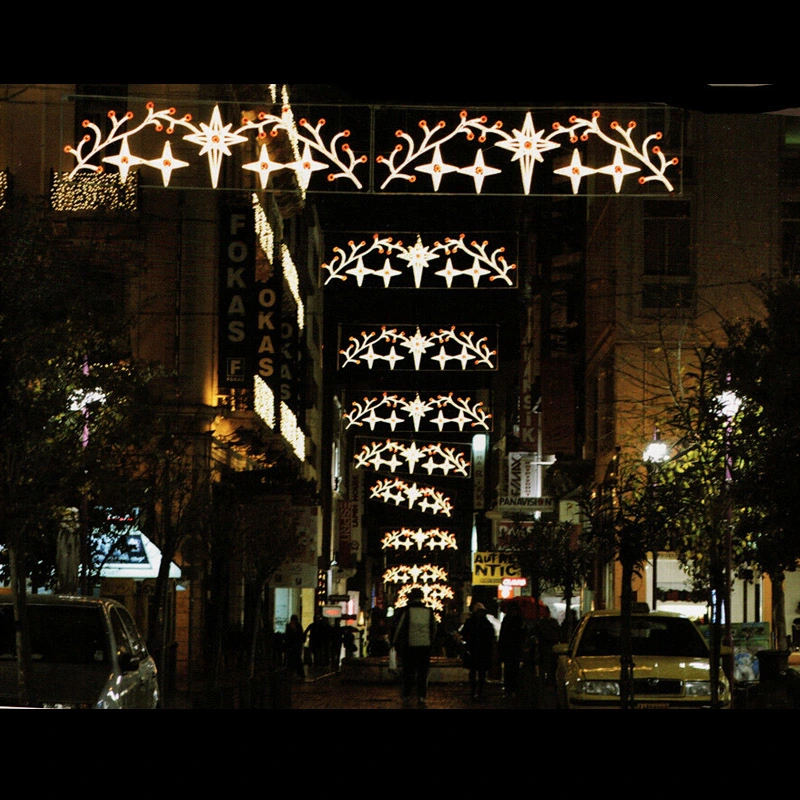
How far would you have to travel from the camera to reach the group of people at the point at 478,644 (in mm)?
25250

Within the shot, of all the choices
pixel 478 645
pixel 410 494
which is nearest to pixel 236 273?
pixel 478 645

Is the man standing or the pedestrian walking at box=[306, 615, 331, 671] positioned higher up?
the man standing

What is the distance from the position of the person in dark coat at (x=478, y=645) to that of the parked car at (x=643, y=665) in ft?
27.5

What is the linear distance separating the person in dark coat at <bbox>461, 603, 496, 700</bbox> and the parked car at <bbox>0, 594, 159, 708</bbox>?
1370cm

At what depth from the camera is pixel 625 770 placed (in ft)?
23.4

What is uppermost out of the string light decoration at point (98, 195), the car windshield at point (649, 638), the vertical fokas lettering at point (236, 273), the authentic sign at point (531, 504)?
the string light decoration at point (98, 195)

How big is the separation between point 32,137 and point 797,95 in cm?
2798

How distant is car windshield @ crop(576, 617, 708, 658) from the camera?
62.8ft

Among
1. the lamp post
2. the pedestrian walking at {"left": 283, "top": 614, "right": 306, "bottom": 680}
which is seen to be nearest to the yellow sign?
the pedestrian walking at {"left": 283, "top": 614, "right": 306, "bottom": 680}

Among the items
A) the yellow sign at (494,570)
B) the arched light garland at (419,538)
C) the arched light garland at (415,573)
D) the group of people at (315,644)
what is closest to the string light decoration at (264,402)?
the group of people at (315,644)

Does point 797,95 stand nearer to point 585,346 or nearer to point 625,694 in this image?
point 625,694

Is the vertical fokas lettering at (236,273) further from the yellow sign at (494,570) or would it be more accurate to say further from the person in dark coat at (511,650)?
the yellow sign at (494,570)

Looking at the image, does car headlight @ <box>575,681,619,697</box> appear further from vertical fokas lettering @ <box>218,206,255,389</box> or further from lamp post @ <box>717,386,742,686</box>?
vertical fokas lettering @ <box>218,206,255,389</box>

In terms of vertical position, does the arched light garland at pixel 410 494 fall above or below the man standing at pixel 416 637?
above
